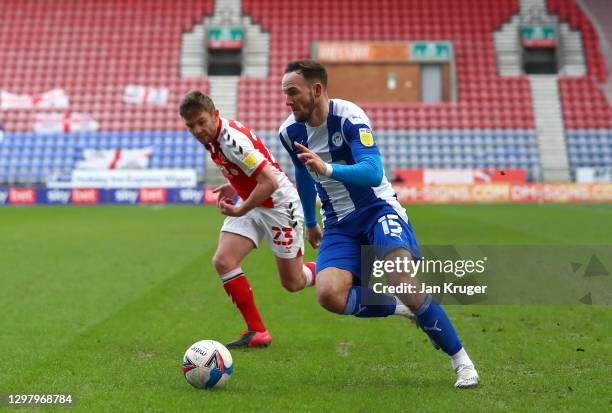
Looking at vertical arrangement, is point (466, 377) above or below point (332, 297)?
below

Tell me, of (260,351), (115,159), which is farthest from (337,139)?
(115,159)

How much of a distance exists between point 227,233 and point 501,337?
248cm

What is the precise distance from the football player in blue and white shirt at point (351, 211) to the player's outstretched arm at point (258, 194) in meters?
0.33

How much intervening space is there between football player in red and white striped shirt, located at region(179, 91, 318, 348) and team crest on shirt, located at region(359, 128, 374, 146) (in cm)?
104

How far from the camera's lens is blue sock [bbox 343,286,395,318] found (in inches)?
214

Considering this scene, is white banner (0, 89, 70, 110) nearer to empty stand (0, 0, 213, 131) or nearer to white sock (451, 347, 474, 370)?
empty stand (0, 0, 213, 131)

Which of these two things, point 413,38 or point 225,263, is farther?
point 413,38

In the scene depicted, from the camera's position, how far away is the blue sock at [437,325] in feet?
17.3

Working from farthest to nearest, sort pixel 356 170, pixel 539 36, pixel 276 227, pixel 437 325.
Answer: pixel 539 36 → pixel 276 227 → pixel 437 325 → pixel 356 170

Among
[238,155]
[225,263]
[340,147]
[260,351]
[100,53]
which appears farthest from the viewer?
[100,53]

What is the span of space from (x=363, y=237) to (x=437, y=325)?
81cm

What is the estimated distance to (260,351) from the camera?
21.6ft

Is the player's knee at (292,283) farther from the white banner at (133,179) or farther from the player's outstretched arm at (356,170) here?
the white banner at (133,179)

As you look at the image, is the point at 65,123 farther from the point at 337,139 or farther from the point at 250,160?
the point at 337,139
